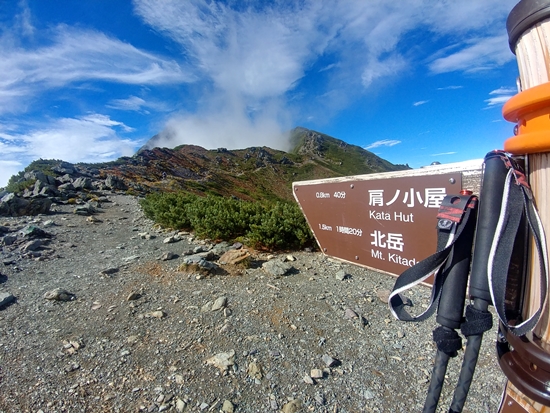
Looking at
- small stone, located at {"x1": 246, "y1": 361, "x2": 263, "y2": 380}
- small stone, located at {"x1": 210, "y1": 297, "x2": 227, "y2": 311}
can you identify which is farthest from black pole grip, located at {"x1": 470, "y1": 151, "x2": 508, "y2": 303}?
small stone, located at {"x1": 210, "y1": 297, "x2": 227, "y2": 311}

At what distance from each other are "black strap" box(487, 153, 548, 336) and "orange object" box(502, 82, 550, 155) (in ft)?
0.33

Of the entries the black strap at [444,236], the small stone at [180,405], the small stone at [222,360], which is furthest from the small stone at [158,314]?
the black strap at [444,236]

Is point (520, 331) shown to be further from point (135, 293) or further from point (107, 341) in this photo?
point (135, 293)

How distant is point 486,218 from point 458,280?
0.73ft

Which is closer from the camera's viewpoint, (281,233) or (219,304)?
(219,304)

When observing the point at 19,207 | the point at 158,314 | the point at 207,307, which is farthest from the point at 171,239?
the point at 19,207

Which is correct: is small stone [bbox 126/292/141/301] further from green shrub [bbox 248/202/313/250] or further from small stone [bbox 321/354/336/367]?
small stone [bbox 321/354/336/367]

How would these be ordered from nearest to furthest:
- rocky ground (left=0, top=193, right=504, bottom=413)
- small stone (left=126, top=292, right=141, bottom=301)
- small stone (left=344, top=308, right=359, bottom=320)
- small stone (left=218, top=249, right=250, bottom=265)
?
rocky ground (left=0, top=193, right=504, bottom=413), small stone (left=344, top=308, right=359, bottom=320), small stone (left=126, top=292, right=141, bottom=301), small stone (left=218, top=249, right=250, bottom=265)

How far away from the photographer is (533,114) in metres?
0.75

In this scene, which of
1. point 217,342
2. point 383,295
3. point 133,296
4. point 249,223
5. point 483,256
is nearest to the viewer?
point 483,256

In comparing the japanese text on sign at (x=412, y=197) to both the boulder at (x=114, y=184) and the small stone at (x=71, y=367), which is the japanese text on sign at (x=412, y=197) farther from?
the boulder at (x=114, y=184)

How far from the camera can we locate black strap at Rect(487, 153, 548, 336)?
77 centimetres

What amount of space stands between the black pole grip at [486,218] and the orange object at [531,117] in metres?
0.11

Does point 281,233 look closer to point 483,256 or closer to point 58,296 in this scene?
point 58,296
